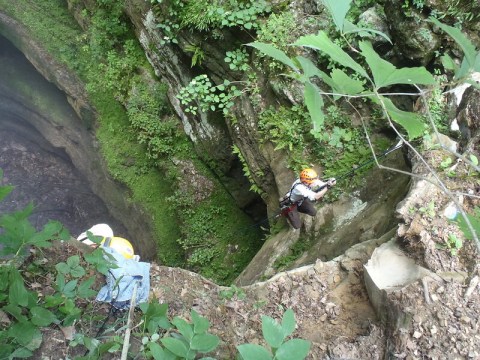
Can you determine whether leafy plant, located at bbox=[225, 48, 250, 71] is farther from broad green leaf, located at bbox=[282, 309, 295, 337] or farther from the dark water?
the dark water

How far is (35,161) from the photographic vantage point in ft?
36.6

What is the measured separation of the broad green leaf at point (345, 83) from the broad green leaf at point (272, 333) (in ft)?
2.96

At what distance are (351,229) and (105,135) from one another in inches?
236

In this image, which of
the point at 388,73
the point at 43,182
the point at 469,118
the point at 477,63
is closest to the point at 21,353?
the point at 388,73

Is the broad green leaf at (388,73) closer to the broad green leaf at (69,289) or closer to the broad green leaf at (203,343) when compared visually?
the broad green leaf at (203,343)

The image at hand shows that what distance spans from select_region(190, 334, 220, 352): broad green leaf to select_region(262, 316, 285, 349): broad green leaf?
388 millimetres

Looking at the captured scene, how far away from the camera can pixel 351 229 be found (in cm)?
498

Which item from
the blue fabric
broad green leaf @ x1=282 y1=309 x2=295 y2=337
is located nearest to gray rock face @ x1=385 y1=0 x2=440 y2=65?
the blue fabric

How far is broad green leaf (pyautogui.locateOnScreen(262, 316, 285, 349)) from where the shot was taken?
1597 millimetres

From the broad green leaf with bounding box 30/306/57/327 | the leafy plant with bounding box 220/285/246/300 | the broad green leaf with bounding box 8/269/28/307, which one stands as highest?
the broad green leaf with bounding box 8/269/28/307

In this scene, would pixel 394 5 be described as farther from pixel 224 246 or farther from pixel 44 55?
pixel 44 55

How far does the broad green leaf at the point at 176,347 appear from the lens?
1813 mm

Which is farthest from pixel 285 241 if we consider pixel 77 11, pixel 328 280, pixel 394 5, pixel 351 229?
pixel 77 11

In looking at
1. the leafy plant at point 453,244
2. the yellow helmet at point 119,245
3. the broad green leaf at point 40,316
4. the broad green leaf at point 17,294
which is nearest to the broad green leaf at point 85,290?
the broad green leaf at point 40,316
